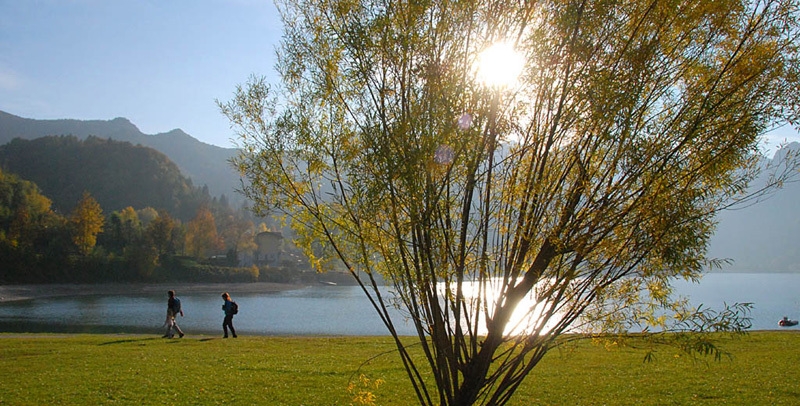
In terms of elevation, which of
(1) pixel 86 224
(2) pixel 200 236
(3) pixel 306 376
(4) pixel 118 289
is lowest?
(4) pixel 118 289

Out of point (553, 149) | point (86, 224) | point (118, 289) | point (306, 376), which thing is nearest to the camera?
point (553, 149)

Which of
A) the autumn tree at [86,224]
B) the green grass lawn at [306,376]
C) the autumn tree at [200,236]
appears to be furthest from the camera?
the autumn tree at [200,236]

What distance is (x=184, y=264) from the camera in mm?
106875

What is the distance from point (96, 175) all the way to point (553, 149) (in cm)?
20739

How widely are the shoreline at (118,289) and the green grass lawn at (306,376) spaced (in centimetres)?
6298

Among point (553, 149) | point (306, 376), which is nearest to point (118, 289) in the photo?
point (306, 376)

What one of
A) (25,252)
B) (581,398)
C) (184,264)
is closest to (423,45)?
(581,398)

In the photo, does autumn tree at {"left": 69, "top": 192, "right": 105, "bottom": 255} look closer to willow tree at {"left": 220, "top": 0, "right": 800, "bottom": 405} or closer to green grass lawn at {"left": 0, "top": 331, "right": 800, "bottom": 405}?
green grass lawn at {"left": 0, "top": 331, "right": 800, "bottom": 405}

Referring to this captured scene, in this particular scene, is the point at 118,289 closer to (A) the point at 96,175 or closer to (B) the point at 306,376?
(B) the point at 306,376

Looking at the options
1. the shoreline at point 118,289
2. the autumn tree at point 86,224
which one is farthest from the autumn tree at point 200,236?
the autumn tree at point 86,224

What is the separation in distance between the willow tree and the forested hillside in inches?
7445

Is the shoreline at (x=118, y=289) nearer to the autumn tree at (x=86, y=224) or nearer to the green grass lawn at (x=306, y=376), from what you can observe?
the autumn tree at (x=86, y=224)

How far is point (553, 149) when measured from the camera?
6.86 m

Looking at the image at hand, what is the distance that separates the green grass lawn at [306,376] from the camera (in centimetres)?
1239
